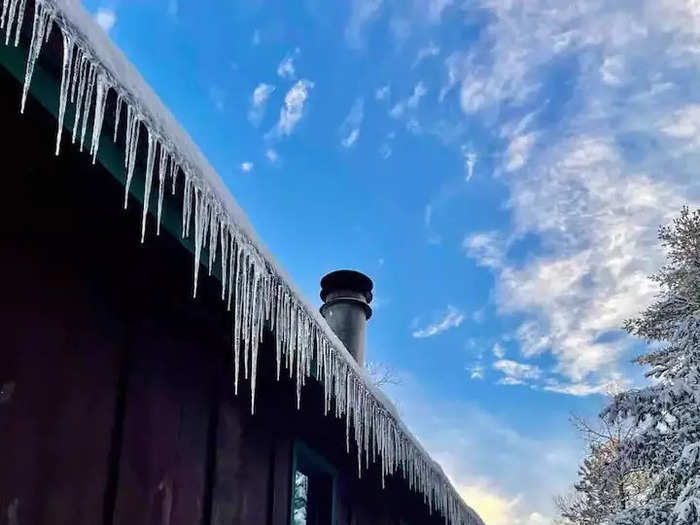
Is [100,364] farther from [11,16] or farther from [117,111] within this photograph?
[11,16]

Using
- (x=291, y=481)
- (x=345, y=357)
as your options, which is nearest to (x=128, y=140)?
(x=345, y=357)

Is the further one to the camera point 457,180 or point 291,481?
point 457,180

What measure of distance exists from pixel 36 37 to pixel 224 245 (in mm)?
989

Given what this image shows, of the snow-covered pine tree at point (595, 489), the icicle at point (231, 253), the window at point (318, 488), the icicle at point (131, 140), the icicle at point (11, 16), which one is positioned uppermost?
the snow-covered pine tree at point (595, 489)

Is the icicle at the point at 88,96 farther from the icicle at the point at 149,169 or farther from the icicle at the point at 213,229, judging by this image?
the icicle at the point at 213,229

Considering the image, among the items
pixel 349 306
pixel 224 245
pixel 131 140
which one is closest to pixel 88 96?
pixel 131 140

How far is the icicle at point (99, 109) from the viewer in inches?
77.4

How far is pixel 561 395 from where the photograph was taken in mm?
28219

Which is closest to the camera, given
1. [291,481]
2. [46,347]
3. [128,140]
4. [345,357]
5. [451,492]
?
[128,140]

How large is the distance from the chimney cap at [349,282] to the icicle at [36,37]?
18.7 feet

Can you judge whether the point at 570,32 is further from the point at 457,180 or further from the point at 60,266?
the point at 60,266

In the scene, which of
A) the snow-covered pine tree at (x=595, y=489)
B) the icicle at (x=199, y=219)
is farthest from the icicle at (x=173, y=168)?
the snow-covered pine tree at (x=595, y=489)

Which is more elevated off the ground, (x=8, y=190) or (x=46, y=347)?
(x=8, y=190)

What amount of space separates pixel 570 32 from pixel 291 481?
46.0ft
